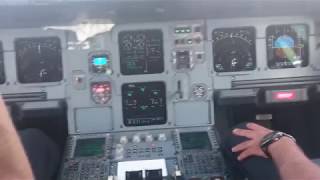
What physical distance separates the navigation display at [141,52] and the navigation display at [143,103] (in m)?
0.12

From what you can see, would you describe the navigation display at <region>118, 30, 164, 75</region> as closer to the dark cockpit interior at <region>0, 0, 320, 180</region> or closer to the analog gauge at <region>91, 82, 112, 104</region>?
the dark cockpit interior at <region>0, 0, 320, 180</region>

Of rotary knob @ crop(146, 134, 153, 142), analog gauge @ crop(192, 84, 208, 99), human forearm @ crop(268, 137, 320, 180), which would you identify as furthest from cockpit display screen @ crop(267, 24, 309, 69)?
human forearm @ crop(268, 137, 320, 180)

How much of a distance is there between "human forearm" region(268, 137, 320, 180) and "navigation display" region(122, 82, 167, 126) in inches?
67.0

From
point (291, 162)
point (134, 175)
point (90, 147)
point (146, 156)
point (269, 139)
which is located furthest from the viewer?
point (90, 147)

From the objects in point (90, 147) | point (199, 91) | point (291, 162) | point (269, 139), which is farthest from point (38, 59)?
point (291, 162)

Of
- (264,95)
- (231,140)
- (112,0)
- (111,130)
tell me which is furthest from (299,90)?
(112,0)

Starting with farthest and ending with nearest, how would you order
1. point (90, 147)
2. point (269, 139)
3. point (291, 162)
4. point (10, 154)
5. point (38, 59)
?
point (38, 59) < point (90, 147) < point (269, 139) < point (291, 162) < point (10, 154)

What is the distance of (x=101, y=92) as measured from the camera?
4.05 m

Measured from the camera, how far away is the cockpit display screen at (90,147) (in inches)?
151

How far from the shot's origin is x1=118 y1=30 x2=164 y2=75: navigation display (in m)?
4.02

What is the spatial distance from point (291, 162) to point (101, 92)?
212 centimetres

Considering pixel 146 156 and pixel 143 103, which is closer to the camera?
pixel 146 156

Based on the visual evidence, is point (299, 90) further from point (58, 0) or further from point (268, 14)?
point (58, 0)

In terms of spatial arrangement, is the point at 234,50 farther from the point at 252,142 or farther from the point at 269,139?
the point at 269,139
